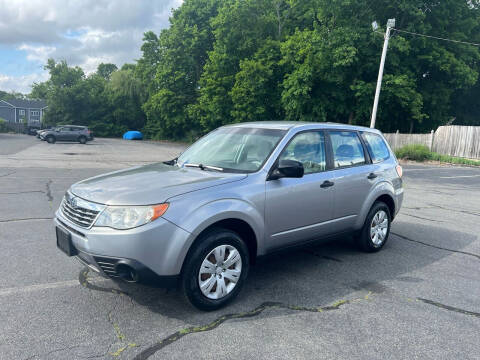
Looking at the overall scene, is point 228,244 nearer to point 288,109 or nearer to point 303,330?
point 303,330

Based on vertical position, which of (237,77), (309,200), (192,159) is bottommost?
(309,200)

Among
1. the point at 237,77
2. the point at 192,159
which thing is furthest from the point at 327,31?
the point at 192,159

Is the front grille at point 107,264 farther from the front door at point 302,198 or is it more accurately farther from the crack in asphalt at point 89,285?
the front door at point 302,198

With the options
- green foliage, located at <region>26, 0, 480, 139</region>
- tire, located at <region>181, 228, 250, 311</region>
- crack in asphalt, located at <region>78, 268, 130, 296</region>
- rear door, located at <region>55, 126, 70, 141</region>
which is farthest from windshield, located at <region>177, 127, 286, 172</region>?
rear door, located at <region>55, 126, 70, 141</region>

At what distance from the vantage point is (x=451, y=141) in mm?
26562

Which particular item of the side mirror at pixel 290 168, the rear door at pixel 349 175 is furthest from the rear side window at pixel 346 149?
the side mirror at pixel 290 168

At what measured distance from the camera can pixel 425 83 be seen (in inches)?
1313

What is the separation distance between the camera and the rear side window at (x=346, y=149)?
4.90 meters

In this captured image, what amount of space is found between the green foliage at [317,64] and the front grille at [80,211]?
26869 millimetres

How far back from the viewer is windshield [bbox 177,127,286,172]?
4.23m

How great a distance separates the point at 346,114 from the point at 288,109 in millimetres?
5671

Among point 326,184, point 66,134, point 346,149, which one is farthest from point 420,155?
point 66,134

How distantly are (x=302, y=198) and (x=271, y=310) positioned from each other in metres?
1.26

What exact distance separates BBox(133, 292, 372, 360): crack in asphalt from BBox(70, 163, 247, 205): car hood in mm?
1086
